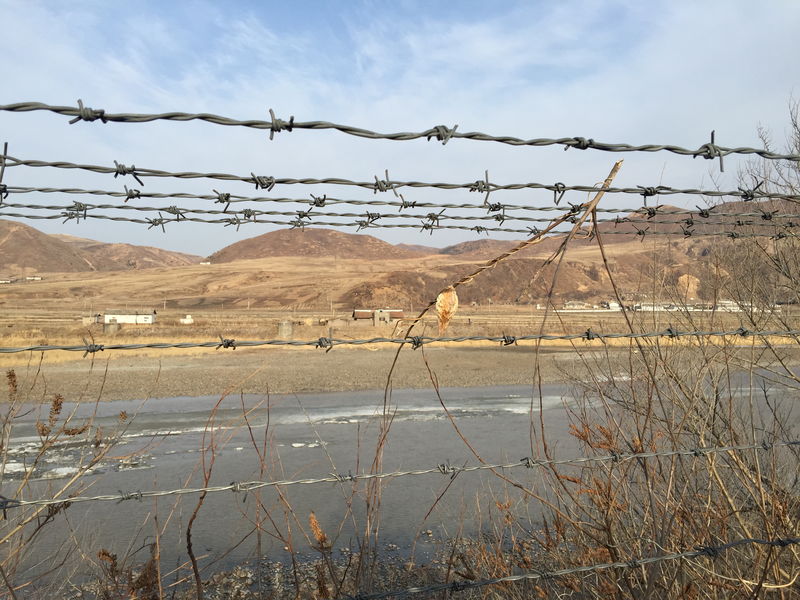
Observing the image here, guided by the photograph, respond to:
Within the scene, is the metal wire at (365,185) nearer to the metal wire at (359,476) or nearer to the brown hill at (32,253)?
the metal wire at (359,476)

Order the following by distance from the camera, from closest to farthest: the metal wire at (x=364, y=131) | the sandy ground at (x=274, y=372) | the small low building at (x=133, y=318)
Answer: the metal wire at (x=364, y=131) → the sandy ground at (x=274, y=372) → the small low building at (x=133, y=318)

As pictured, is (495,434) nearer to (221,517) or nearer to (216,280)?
(221,517)

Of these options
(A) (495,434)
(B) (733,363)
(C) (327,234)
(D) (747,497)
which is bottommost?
→ (A) (495,434)

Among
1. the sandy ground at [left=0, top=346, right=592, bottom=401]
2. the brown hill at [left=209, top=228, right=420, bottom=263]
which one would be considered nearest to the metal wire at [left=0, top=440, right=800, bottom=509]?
the sandy ground at [left=0, top=346, right=592, bottom=401]

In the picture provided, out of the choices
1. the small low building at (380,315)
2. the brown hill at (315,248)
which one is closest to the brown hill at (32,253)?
the brown hill at (315,248)

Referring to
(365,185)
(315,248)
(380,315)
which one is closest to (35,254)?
(315,248)

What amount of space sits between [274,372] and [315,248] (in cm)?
14145

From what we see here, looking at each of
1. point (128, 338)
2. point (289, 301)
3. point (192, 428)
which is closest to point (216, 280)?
point (289, 301)

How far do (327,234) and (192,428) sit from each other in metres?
166

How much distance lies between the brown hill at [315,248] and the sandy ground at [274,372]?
127m

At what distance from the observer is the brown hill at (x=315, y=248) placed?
15690 cm

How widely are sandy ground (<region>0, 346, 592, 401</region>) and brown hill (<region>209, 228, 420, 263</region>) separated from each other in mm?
126985

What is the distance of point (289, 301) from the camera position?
77.6m

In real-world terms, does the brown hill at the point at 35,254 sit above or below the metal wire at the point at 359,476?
above
